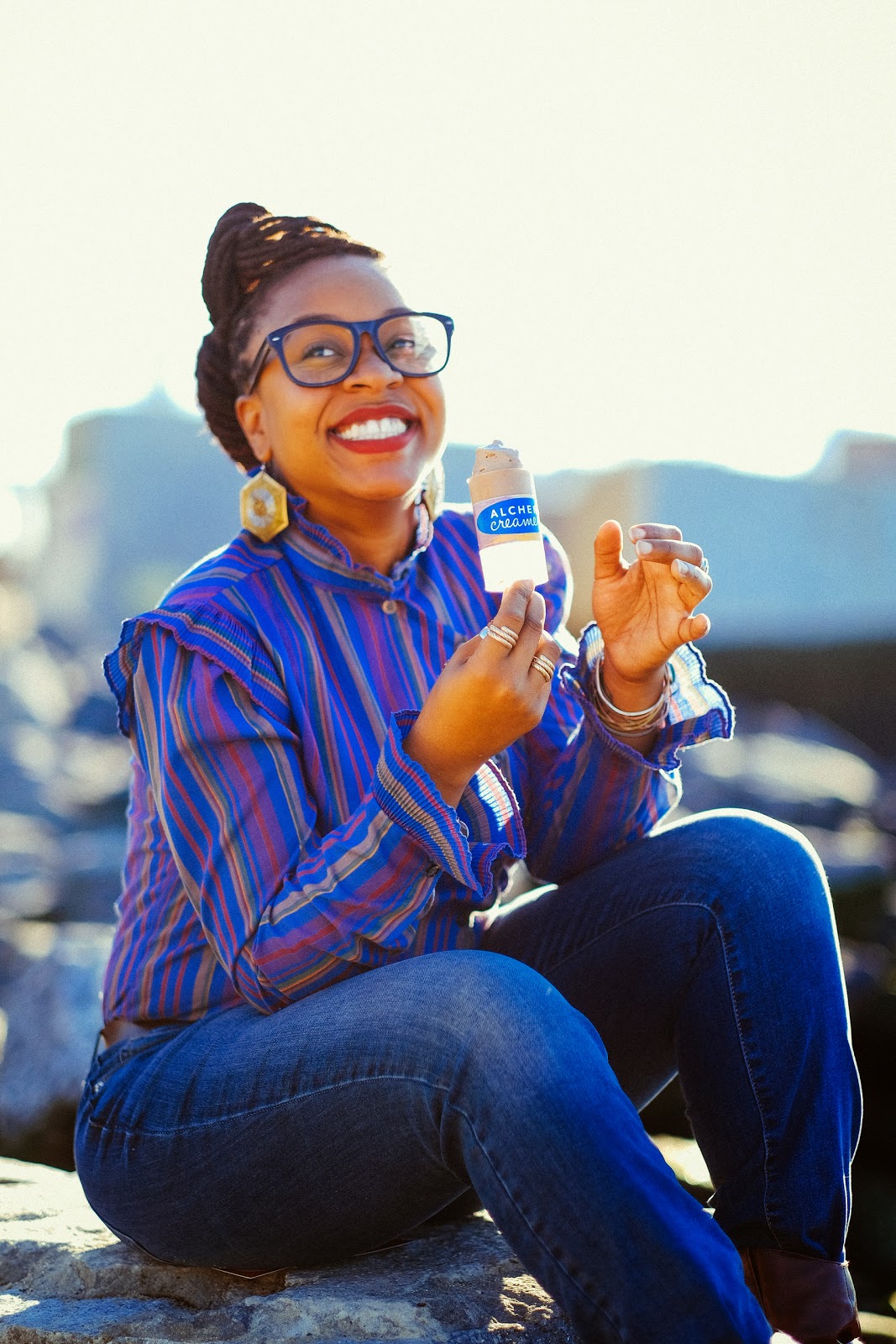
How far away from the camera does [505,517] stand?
2.02 metres

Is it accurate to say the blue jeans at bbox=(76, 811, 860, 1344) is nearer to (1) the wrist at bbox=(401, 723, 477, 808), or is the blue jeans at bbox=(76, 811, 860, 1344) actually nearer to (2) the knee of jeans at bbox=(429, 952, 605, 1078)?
(2) the knee of jeans at bbox=(429, 952, 605, 1078)

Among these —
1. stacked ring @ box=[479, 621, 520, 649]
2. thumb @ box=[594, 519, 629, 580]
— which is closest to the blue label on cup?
thumb @ box=[594, 519, 629, 580]

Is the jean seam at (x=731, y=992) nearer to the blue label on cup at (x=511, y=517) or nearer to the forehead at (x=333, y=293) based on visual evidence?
the blue label on cup at (x=511, y=517)

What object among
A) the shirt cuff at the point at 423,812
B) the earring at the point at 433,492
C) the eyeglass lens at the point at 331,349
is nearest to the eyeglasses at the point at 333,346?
the eyeglass lens at the point at 331,349

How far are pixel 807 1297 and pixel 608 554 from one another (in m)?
1.12

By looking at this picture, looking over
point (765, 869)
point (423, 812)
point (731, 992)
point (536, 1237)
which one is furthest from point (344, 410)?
point (536, 1237)

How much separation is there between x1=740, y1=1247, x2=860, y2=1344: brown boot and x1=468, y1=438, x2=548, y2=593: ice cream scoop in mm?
1046

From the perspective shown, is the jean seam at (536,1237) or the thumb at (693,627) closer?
the jean seam at (536,1237)

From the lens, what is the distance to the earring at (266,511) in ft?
7.68

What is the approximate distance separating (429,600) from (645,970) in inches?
30.5

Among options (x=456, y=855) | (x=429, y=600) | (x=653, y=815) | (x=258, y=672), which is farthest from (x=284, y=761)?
(x=653, y=815)

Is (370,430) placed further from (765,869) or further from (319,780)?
(765,869)

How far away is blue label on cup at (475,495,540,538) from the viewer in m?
2.01

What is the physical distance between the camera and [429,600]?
2.45 m
